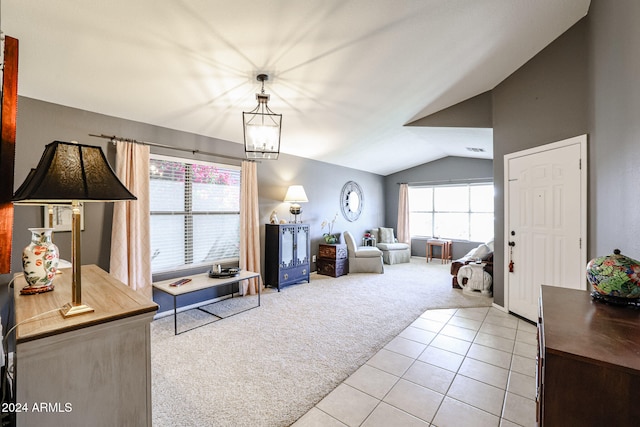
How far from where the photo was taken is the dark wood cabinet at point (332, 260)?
17.9 ft

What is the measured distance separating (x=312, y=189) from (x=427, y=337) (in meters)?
3.58

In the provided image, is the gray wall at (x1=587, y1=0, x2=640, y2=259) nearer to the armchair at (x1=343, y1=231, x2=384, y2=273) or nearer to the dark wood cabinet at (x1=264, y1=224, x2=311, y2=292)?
the armchair at (x1=343, y1=231, x2=384, y2=273)

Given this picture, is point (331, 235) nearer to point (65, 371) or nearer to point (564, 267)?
point (564, 267)

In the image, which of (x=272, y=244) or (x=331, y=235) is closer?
(x=272, y=244)

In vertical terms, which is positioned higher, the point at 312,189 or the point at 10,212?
the point at 312,189

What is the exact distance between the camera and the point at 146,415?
114cm

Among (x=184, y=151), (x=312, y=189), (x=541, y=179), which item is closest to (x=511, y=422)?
(x=541, y=179)

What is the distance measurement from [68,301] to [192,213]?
265cm

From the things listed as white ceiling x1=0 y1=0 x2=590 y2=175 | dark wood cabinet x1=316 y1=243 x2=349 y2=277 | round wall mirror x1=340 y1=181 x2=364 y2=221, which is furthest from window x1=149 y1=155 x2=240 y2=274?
round wall mirror x1=340 y1=181 x2=364 y2=221

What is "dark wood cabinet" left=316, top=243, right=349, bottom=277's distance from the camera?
546 centimetres

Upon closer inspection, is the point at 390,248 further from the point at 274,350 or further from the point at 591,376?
the point at 591,376

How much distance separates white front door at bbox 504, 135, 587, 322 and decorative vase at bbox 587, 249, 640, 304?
1.80 m

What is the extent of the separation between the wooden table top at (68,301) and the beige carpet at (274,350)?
3.14 feet

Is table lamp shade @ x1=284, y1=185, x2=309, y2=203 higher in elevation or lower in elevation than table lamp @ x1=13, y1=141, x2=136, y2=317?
higher
